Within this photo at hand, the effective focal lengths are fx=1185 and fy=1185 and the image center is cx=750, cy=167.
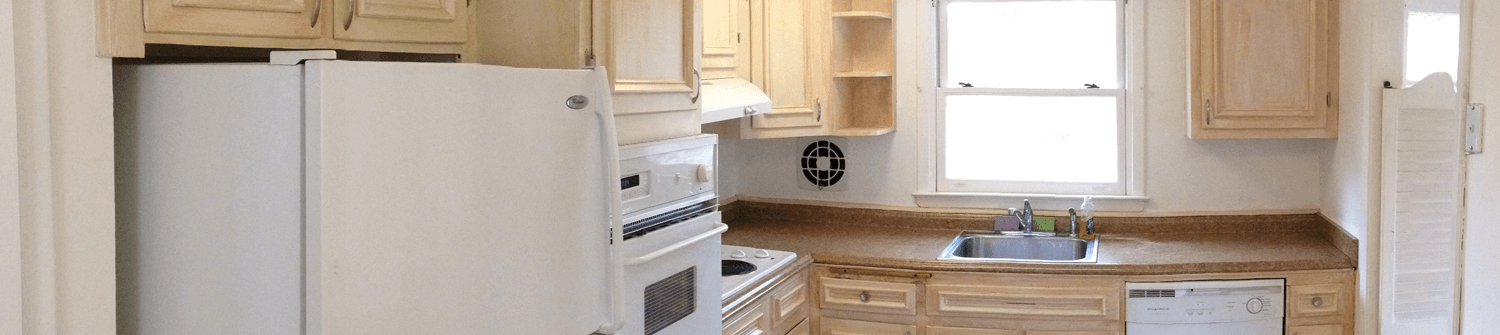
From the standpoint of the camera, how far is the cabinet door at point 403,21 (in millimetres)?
1948

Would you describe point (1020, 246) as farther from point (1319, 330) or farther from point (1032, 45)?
point (1319, 330)

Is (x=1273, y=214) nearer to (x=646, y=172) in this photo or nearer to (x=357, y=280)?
(x=646, y=172)

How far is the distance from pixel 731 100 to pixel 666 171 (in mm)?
876

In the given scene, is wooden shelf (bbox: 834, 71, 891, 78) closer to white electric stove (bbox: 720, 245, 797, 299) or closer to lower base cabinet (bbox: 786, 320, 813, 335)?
white electric stove (bbox: 720, 245, 797, 299)

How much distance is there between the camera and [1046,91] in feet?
14.2

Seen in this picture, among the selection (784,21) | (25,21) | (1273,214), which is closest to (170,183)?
(25,21)

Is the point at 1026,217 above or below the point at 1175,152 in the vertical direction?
below

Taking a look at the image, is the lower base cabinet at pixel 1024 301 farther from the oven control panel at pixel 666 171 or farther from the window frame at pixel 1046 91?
the oven control panel at pixel 666 171

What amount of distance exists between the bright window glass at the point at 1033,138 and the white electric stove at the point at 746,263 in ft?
3.54

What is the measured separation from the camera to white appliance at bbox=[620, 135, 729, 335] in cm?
245

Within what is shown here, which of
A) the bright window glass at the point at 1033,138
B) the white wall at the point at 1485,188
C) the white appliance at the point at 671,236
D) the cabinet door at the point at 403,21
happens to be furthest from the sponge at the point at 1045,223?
the cabinet door at the point at 403,21

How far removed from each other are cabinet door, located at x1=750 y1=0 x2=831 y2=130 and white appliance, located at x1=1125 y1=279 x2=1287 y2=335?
1185mm

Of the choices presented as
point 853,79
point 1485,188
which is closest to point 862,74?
point 853,79

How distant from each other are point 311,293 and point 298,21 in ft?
1.55
